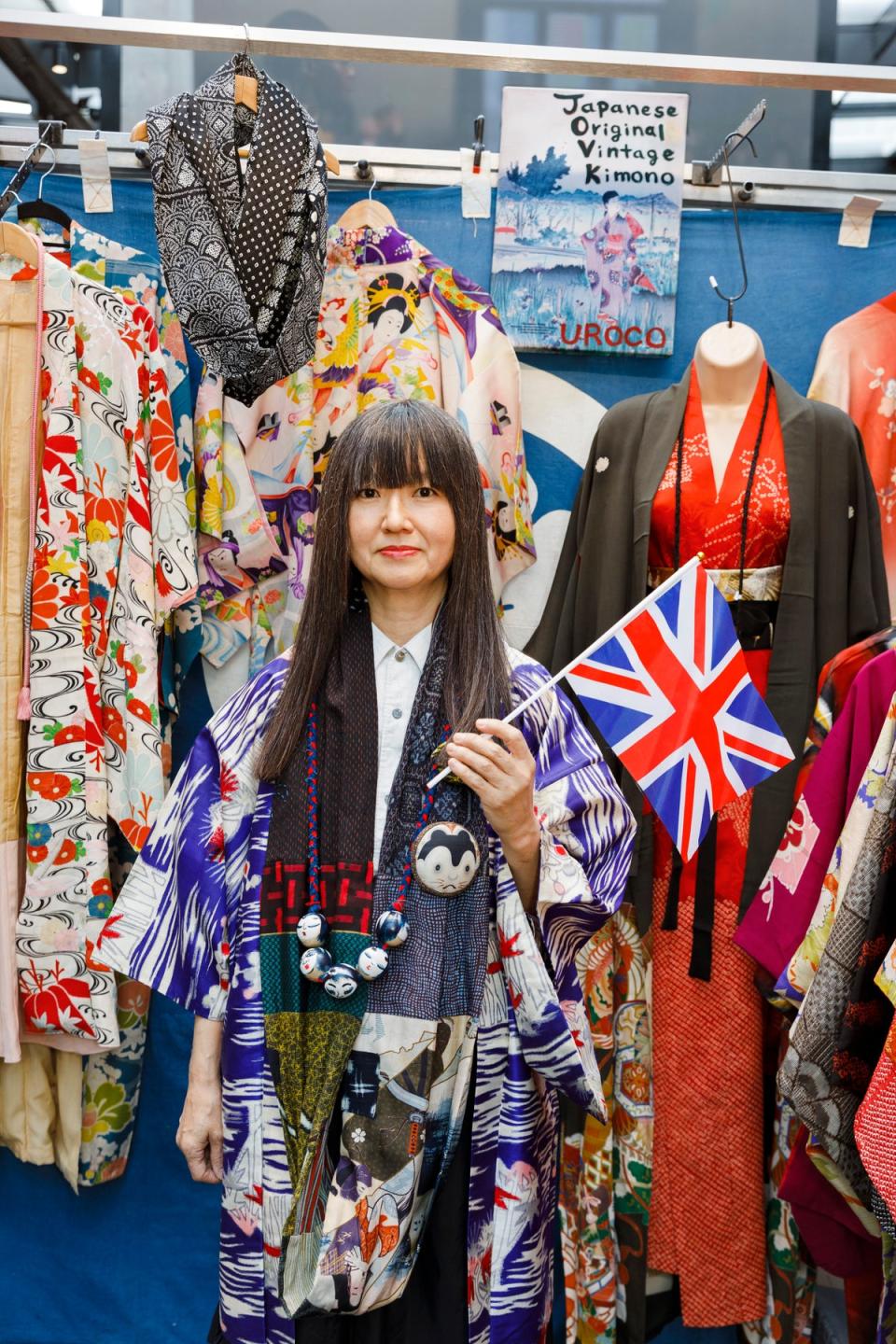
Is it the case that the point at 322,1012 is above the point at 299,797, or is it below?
below

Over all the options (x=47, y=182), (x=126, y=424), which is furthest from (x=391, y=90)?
(x=126, y=424)

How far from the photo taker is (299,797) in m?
1.48

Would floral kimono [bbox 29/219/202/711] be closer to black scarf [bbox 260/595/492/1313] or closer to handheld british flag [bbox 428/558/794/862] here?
black scarf [bbox 260/595/492/1313]

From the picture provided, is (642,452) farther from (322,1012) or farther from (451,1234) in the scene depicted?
(451,1234)

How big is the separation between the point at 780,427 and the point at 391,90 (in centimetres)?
121

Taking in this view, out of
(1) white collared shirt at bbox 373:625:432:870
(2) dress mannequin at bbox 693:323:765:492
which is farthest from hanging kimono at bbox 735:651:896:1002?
(1) white collared shirt at bbox 373:625:432:870

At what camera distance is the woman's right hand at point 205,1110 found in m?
1.49

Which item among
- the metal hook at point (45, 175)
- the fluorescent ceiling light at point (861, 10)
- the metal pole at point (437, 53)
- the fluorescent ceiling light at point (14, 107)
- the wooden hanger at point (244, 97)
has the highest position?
the fluorescent ceiling light at point (861, 10)

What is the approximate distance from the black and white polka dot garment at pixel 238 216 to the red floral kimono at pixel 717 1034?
0.76 meters

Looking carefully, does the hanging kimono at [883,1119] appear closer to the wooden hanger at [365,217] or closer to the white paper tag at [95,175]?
the wooden hanger at [365,217]

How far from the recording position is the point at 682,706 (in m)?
1.52

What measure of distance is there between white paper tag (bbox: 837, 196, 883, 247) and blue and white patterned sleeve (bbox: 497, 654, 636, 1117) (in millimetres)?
1364

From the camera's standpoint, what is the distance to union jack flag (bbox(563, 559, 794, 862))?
4.92ft

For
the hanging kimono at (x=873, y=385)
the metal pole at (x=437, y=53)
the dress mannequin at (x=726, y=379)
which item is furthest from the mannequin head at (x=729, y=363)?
the metal pole at (x=437, y=53)
